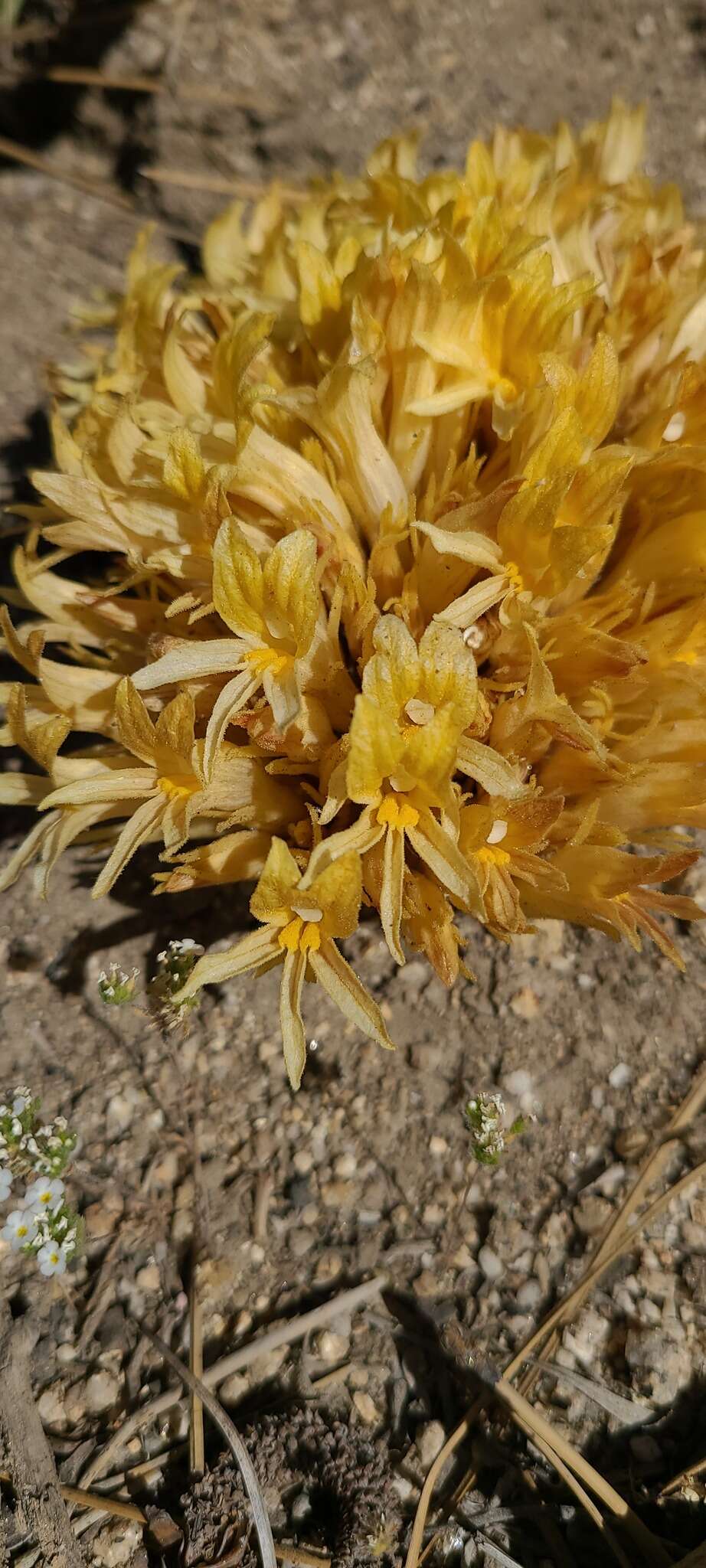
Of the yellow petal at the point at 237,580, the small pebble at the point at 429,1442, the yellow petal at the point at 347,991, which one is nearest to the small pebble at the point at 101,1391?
the small pebble at the point at 429,1442

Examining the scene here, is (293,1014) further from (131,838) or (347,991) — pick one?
(131,838)

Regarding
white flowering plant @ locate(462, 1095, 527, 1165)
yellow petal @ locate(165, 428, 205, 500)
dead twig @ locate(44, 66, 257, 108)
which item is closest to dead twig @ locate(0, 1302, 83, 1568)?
white flowering plant @ locate(462, 1095, 527, 1165)

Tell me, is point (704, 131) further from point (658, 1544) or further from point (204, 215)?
point (658, 1544)

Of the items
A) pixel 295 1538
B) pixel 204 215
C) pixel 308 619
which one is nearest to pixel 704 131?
pixel 204 215

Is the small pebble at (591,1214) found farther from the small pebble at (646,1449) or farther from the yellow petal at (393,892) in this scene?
the yellow petal at (393,892)

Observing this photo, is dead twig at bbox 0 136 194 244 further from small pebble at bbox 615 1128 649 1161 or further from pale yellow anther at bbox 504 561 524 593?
small pebble at bbox 615 1128 649 1161
